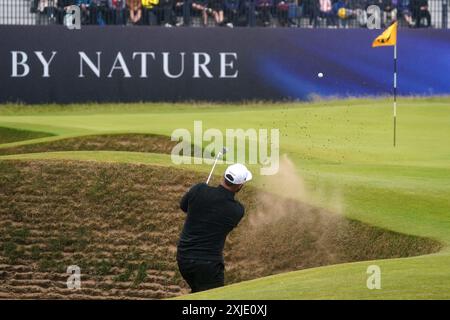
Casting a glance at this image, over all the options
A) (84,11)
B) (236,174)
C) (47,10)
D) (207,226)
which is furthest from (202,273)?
(47,10)

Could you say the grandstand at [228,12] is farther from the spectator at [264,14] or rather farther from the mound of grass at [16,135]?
the mound of grass at [16,135]

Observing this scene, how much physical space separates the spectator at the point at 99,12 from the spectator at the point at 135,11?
650 millimetres

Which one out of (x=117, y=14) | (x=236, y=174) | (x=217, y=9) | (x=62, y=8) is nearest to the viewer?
(x=236, y=174)

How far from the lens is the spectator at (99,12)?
31578 millimetres

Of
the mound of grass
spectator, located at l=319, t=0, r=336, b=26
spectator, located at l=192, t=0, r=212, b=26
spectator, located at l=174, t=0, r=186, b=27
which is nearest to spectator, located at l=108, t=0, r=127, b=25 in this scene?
spectator, located at l=174, t=0, r=186, b=27

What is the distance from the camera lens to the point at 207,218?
13055 millimetres

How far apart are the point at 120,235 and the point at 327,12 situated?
1657cm

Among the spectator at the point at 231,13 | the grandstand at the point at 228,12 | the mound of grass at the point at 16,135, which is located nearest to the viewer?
the mound of grass at the point at 16,135

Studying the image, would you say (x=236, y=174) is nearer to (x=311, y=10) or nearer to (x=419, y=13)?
(x=311, y=10)

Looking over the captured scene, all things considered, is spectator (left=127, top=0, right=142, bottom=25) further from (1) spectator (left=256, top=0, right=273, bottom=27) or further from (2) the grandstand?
(1) spectator (left=256, top=0, right=273, bottom=27)

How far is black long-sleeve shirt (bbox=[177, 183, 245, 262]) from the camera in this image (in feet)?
42.7

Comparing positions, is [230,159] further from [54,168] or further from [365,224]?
[365,224]

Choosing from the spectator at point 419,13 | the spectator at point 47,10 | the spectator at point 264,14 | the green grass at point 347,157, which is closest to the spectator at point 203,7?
the spectator at point 264,14

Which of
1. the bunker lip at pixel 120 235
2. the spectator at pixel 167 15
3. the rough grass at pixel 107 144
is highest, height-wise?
the spectator at pixel 167 15
